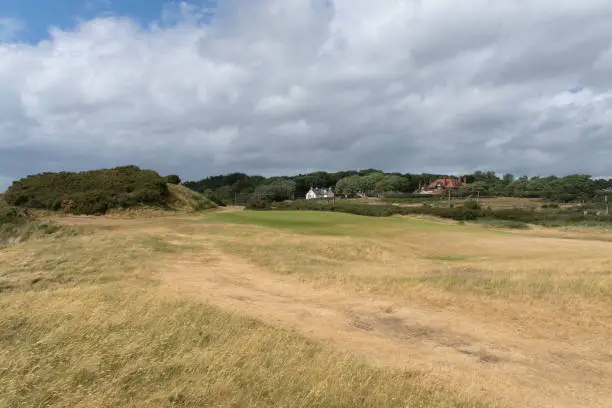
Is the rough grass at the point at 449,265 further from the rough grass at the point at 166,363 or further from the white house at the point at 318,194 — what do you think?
the white house at the point at 318,194

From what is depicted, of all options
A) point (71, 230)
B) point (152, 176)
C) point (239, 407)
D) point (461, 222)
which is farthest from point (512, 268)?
point (152, 176)

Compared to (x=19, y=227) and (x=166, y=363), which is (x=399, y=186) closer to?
(x=19, y=227)

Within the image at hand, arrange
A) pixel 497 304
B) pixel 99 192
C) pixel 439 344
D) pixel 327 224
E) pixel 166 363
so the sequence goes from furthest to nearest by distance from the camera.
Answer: pixel 99 192 < pixel 327 224 < pixel 497 304 < pixel 439 344 < pixel 166 363

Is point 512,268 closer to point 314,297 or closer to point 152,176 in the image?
point 314,297

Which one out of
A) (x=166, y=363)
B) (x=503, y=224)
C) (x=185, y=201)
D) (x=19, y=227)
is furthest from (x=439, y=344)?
(x=185, y=201)

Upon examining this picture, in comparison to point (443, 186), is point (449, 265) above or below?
below

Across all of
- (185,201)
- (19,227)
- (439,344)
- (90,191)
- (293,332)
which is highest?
(90,191)

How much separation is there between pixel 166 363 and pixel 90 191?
41.8 metres

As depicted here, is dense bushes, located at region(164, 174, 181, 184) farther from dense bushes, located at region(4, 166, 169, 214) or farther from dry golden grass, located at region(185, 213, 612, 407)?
dry golden grass, located at region(185, 213, 612, 407)

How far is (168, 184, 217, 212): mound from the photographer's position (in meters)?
46.5

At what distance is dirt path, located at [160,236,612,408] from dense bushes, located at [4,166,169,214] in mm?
30595

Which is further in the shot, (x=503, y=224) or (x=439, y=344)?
(x=503, y=224)

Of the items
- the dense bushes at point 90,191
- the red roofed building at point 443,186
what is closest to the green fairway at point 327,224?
the dense bushes at point 90,191

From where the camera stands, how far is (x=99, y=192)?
41844 mm
